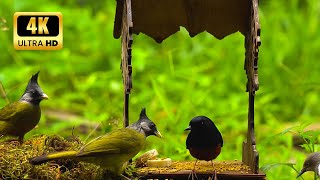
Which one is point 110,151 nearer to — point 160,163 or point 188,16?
point 160,163

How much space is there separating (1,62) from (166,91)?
5.19 ft

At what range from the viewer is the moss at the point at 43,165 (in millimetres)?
3133

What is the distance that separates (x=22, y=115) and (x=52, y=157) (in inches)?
18.0

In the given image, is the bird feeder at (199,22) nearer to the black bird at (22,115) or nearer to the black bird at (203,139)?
the black bird at (203,139)

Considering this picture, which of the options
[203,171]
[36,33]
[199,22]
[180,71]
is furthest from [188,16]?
[180,71]

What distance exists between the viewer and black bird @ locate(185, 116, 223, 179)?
3.26 meters

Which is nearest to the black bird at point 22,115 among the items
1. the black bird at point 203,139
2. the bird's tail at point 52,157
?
the bird's tail at point 52,157

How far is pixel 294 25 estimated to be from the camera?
7.66 m

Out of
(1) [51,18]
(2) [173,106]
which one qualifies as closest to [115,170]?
(1) [51,18]

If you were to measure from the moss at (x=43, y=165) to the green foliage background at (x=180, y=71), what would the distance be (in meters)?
2.34

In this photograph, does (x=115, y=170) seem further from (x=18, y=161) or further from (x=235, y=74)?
(x=235, y=74)

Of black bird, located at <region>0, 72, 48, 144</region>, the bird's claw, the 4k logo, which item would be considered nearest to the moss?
black bird, located at <region>0, 72, 48, 144</region>

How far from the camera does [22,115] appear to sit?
3.40m

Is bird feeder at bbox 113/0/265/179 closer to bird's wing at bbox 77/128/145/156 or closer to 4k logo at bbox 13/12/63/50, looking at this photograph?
bird's wing at bbox 77/128/145/156
